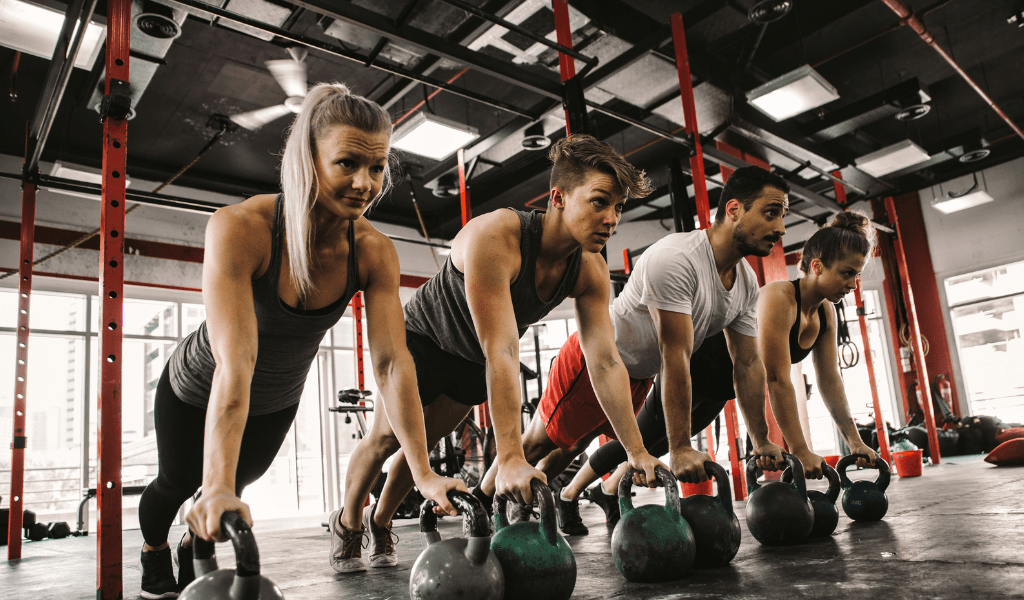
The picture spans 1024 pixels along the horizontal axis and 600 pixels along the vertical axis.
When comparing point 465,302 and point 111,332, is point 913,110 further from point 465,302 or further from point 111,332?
point 111,332

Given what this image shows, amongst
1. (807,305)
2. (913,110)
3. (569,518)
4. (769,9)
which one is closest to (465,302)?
(569,518)

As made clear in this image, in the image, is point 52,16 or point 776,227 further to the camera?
point 52,16

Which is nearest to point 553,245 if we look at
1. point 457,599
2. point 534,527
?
point 534,527

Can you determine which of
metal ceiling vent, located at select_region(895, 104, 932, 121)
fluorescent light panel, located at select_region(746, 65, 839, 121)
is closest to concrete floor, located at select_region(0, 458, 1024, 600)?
Answer: fluorescent light panel, located at select_region(746, 65, 839, 121)

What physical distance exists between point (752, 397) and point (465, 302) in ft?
4.07

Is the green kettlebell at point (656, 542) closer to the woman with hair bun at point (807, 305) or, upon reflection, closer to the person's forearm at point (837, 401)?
the woman with hair bun at point (807, 305)

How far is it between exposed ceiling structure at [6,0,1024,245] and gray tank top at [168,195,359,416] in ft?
7.77

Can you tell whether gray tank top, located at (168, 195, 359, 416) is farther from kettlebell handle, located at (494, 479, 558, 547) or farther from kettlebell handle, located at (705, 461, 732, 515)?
kettlebell handle, located at (705, 461, 732, 515)

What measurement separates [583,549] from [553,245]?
1169 millimetres

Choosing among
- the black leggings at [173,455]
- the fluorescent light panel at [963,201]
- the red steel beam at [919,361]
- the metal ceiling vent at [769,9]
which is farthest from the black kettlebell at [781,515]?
the fluorescent light panel at [963,201]

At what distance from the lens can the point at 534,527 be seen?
149 centimetres

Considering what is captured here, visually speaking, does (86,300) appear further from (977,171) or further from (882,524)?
(977,171)

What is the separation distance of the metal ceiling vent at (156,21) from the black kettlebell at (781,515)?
3.97 m

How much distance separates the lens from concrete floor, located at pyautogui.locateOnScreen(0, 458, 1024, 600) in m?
1.39
